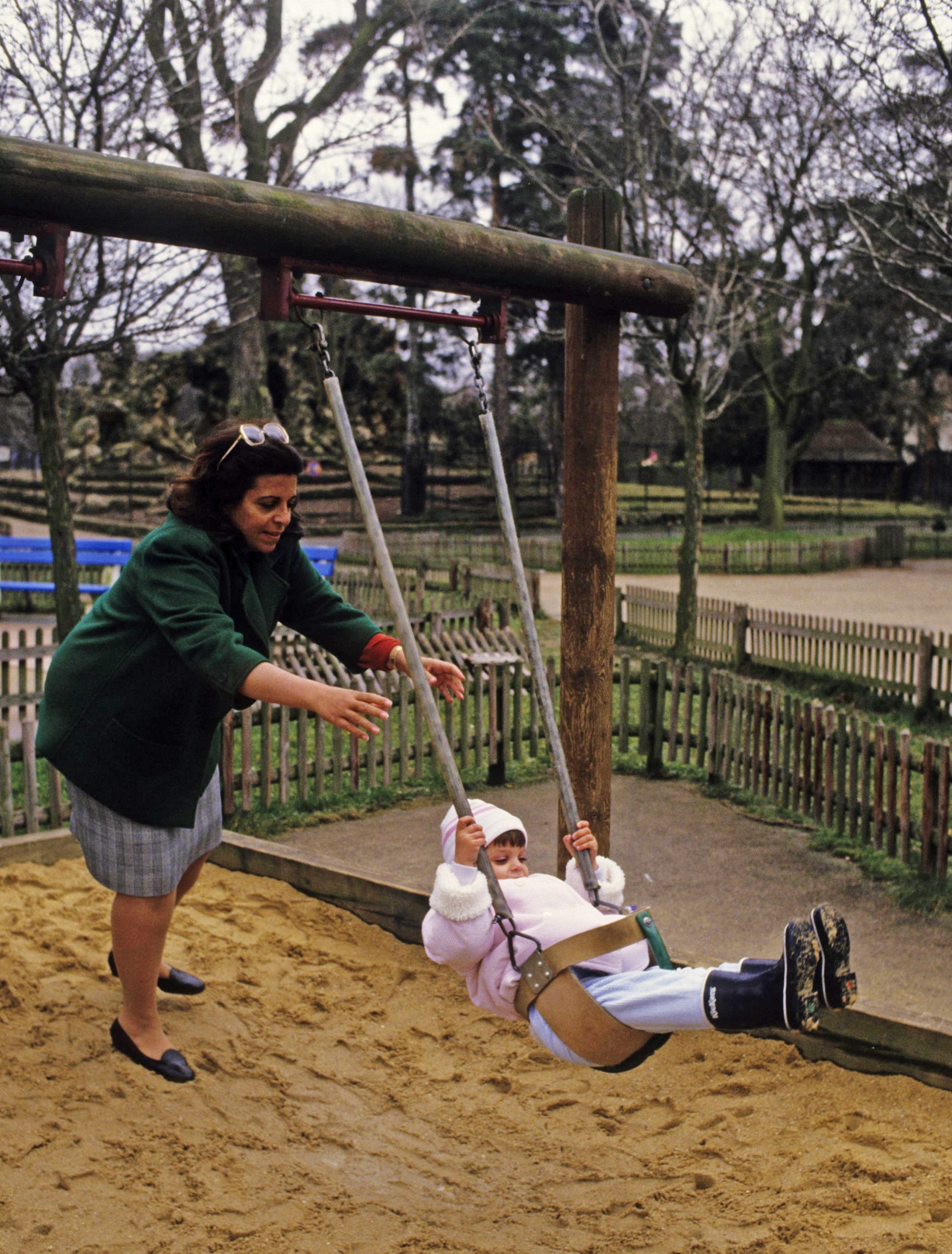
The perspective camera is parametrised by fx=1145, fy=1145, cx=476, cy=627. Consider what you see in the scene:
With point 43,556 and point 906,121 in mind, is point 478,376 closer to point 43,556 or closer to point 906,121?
point 906,121

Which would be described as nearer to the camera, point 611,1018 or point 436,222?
point 611,1018

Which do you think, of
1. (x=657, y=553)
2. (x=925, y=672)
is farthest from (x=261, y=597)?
(x=657, y=553)

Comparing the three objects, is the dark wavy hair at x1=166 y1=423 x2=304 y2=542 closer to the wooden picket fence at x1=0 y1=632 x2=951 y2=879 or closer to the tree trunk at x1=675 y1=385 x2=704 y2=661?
the wooden picket fence at x1=0 y1=632 x2=951 y2=879

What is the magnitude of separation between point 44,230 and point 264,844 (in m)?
2.98

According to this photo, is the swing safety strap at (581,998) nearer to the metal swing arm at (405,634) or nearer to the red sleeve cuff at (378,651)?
the metal swing arm at (405,634)

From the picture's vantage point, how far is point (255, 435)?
2.97 meters

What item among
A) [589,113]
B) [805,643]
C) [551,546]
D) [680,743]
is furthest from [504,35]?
[680,743]

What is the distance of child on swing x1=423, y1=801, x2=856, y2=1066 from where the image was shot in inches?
100

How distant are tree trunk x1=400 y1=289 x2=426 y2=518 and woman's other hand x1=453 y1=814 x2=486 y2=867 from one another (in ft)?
106

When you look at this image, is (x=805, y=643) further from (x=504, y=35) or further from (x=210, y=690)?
(x=504, y=35)

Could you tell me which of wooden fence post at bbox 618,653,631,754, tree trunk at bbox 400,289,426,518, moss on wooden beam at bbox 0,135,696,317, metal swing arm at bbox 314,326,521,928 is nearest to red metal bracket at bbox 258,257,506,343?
moss on wooden beam at bbox 0,135,696,317

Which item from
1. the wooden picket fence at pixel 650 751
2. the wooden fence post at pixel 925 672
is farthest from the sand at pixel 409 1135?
the wooden fence post at pixel 925 672

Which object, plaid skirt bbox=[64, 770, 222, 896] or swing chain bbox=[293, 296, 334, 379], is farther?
plaid skirt bbox=[64, 770, 222, 896]

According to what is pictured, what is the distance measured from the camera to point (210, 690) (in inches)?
124
